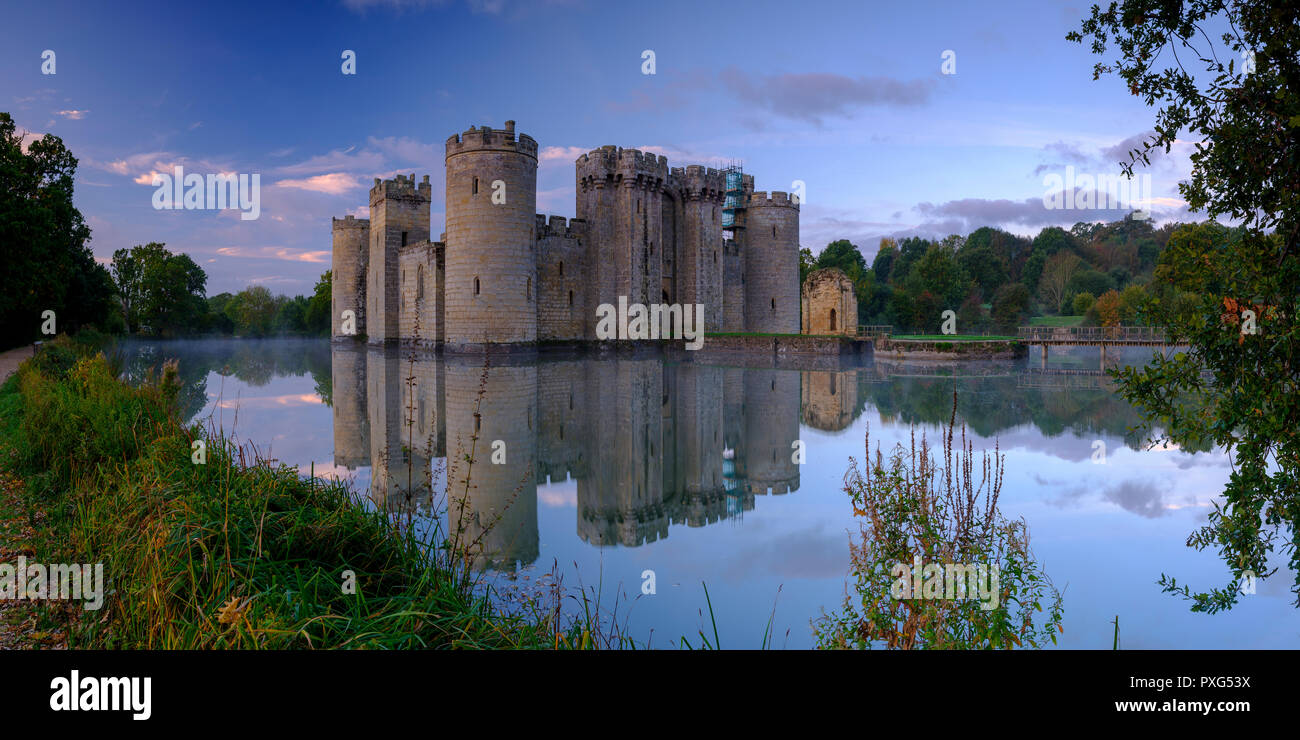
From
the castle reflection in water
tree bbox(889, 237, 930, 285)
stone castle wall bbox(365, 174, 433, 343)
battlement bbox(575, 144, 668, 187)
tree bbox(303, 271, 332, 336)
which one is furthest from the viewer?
tree bbox(889, 237, 930, 285)

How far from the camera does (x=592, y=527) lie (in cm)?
608

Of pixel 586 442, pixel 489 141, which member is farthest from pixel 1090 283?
pixel 586 442

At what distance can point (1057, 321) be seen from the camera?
5106 centimetres

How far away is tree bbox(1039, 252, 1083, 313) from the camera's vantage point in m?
55.4

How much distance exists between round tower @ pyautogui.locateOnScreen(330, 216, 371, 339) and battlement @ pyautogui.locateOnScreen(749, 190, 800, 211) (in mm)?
21838

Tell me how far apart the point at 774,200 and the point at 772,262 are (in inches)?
129

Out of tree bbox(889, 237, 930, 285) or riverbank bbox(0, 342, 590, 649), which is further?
tree bbox(889, 237, 930, 285)

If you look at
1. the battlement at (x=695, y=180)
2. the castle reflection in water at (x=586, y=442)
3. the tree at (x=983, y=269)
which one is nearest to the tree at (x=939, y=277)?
the tree at (x=983, y=269)

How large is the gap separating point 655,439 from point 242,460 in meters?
6.10

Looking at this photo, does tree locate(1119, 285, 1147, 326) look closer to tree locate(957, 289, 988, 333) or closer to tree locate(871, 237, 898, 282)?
tree locate(957, 289, 988, 333)

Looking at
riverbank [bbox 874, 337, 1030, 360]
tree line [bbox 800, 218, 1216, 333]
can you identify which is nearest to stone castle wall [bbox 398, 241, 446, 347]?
riverbank [bbox 874, 337, 1030, 360]

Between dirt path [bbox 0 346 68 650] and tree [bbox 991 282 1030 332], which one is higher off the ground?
tree [bbox 991 282 1030 332]

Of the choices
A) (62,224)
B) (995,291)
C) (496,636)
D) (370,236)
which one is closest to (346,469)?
(496,636)
